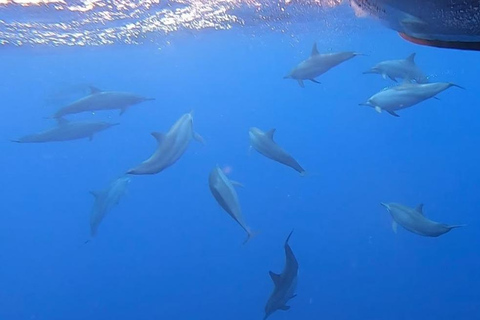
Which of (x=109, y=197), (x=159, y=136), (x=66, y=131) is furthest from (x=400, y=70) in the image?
(x=66, y=131)

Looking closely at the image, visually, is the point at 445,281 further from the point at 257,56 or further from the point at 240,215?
the point at 257,56

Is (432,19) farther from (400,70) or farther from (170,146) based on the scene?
(400,70)

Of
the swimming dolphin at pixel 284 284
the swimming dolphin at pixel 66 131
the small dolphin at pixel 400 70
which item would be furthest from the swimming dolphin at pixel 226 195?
the swimming dolphin at pixel 66 131

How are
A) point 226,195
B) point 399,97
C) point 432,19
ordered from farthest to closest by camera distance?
1. point 399,97
2. point 226,195
3. point 432,19

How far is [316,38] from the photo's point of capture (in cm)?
1750

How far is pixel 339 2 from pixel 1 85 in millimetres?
26963

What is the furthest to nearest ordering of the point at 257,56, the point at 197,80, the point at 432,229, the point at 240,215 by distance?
the point at 197,80 < the point at 257,56 < the point at 432,229 < the point at 240,215

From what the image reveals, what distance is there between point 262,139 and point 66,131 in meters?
4.04

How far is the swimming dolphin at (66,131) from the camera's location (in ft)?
28.7

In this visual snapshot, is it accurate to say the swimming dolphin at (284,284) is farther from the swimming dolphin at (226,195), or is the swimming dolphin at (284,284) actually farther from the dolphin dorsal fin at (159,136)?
the dolphin dorsal fin at (159,136)

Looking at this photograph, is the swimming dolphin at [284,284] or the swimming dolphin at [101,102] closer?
the swimming dolphin at [284,284]

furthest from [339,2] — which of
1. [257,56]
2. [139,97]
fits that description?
[257,56]

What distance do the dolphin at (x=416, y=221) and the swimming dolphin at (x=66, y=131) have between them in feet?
16.3

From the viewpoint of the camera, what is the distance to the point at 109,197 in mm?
8664
